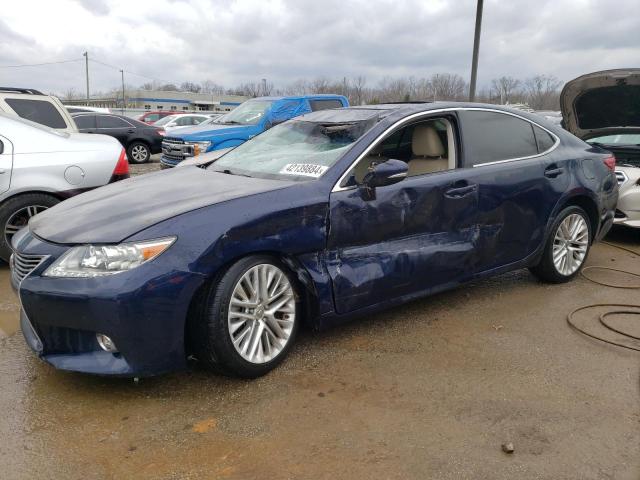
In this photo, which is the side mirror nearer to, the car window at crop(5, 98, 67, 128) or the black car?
the car window at crop(5, 98, 67, 128)

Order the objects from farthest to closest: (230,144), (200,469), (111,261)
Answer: (230,144), (111,261), (200,469)

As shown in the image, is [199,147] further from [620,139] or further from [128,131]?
[128,131]

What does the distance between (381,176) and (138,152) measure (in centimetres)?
1395

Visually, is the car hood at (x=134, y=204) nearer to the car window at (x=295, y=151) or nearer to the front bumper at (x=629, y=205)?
the car window at (x=295, y=151)

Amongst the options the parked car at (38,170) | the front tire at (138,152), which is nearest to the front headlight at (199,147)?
the parked car at (38,170)

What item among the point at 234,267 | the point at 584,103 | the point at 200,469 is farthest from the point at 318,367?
the point at 584,103

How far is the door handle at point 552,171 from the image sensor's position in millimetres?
4521

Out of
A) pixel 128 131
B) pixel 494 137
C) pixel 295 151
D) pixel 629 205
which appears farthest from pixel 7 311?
pixel 128 131

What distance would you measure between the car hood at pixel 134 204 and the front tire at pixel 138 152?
12754 millimetres

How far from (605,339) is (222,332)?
2650 mm

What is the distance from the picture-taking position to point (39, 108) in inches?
318

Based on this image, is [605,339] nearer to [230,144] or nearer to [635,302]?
[635,302]

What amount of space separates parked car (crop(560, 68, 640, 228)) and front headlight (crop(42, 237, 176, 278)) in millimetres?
5447

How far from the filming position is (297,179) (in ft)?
11.5
